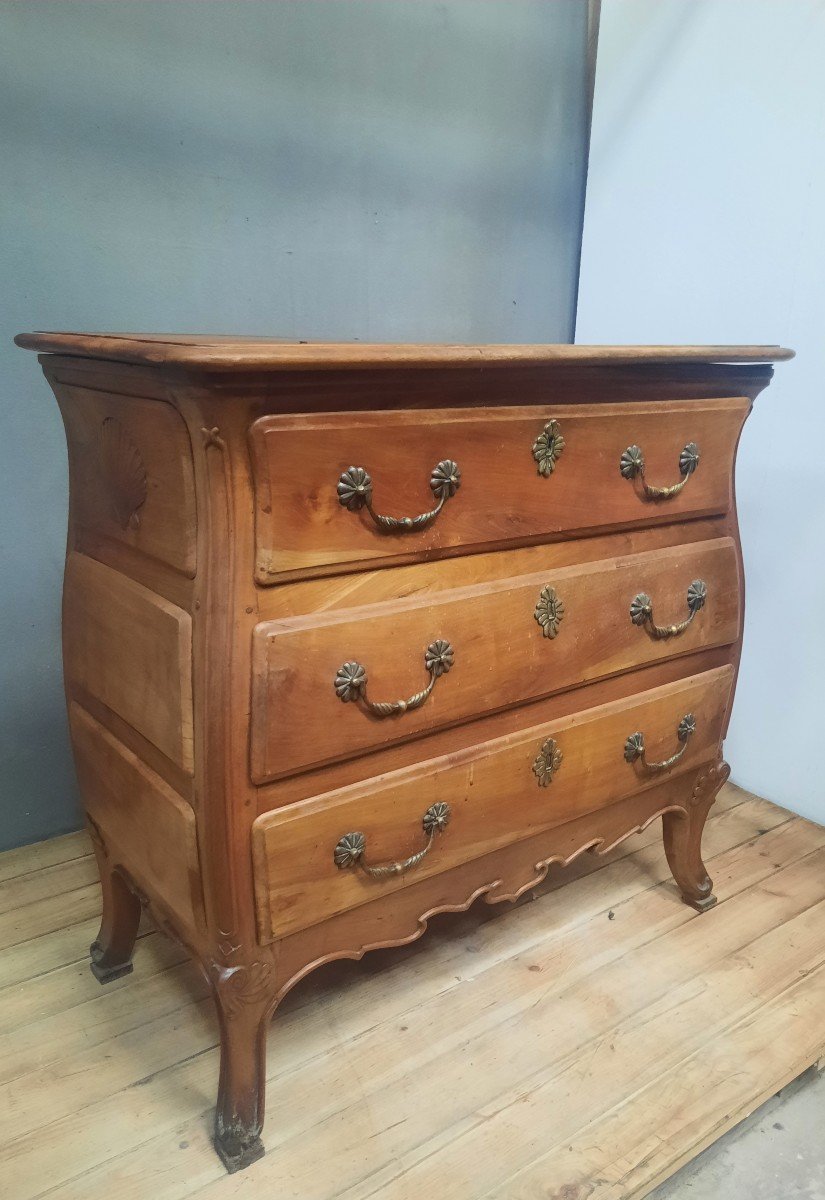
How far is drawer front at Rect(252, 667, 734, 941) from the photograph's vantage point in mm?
1008

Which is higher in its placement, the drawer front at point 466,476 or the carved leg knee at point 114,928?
the drawer front at point 466,476

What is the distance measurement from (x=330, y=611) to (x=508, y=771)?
15.7 inches

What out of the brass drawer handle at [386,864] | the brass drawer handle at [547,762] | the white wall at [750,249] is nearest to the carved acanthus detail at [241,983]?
the brass drawer handle at [386,864]

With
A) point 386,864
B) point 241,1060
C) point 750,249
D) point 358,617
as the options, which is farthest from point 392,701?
point 750,249

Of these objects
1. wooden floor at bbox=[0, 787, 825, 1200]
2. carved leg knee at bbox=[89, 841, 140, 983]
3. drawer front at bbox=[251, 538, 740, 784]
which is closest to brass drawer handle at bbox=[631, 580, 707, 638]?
drawer front at bbox=[251, 538, 740, 784]

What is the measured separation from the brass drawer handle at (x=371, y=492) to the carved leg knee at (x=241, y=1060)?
561 millimetres

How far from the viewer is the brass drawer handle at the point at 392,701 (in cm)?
97

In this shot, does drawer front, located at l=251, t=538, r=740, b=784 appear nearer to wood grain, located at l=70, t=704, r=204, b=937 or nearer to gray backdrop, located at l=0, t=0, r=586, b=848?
wood grain, located at l=70, t=704, r=204, b=937

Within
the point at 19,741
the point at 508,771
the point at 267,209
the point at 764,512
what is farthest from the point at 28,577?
the point at 764,512

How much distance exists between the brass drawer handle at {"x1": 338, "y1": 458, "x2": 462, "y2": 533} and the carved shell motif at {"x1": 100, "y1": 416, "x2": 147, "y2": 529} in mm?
250

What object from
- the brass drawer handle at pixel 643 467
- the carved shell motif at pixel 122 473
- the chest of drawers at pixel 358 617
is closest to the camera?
the chest of drawers at pixel 358 617

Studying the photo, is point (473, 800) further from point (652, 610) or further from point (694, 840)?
point (694, 840)

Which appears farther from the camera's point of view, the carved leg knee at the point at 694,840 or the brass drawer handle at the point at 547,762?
the carved leg knee at the point at 694,840

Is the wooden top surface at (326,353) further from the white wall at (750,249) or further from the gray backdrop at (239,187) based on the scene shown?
the white wall at (750,249)
